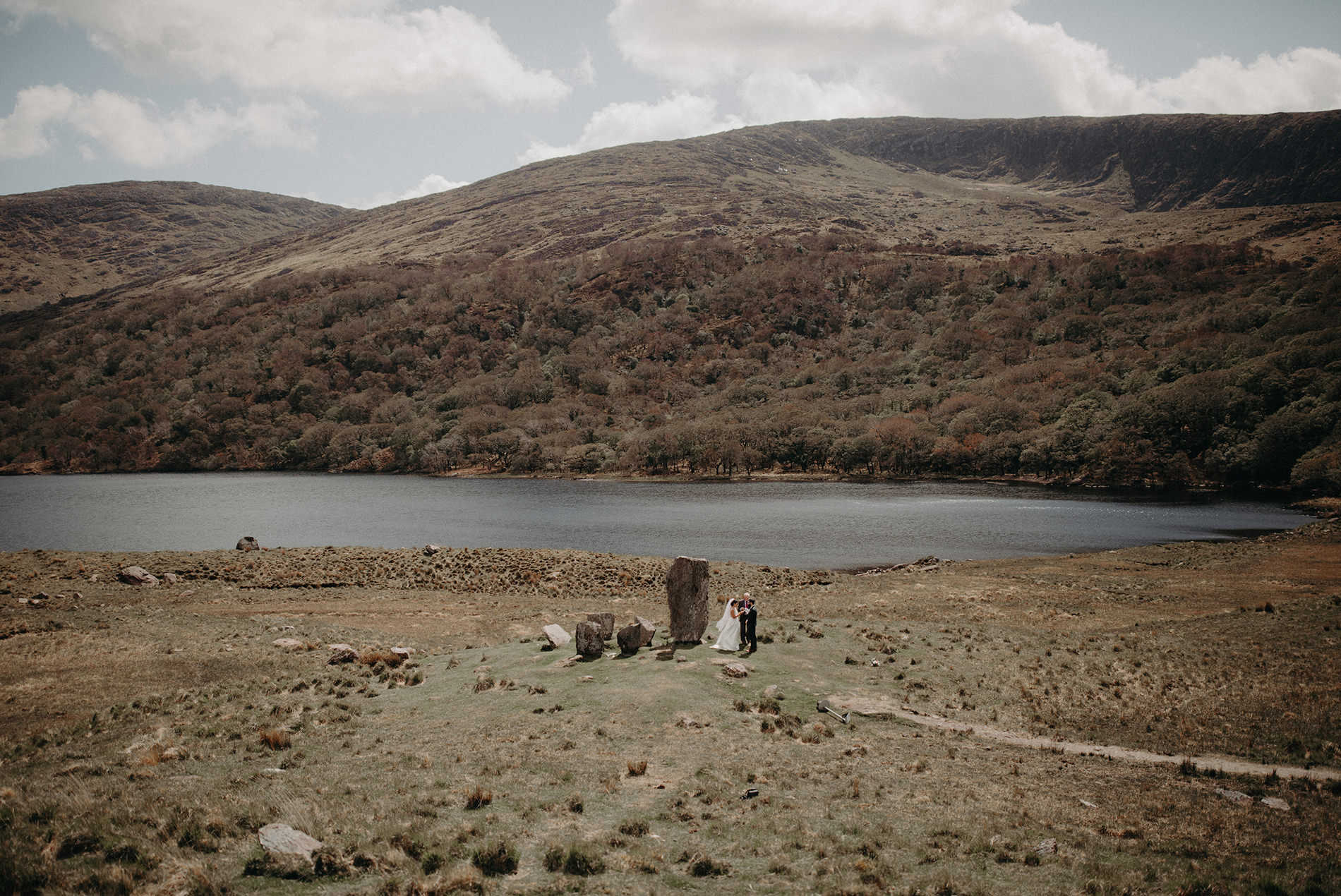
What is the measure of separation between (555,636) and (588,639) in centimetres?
220

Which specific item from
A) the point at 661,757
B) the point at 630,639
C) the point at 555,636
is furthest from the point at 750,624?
the point at 661,757

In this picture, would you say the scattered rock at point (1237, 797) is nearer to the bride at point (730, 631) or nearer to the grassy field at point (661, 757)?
the grassy field at point (661, 757)

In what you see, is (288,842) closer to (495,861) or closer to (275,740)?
(495,861)

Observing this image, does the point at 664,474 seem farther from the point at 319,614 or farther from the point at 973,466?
the point at 319,614

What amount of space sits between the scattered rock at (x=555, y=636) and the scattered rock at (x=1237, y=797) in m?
13.6

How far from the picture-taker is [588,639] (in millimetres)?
16391

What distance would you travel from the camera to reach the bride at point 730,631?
55.7 feet

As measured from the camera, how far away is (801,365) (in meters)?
194

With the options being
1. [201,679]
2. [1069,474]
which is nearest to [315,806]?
[201,679]

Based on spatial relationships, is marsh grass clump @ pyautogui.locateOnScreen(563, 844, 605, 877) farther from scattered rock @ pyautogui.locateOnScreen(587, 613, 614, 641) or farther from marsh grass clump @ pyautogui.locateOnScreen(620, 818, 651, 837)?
scattered rock @ pyautogui.locateOnScreen(587, 613, 614, 641)

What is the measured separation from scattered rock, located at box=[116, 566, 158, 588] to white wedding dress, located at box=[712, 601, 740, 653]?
26.2 metres

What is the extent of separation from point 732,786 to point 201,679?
13129 mm

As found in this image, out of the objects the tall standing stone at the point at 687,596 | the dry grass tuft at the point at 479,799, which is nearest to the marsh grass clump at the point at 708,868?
the dry grass tuft at the point at 479,799

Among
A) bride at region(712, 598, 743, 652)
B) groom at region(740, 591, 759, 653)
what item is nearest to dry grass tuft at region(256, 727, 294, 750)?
bride at region(712, 598, 743, 652)
